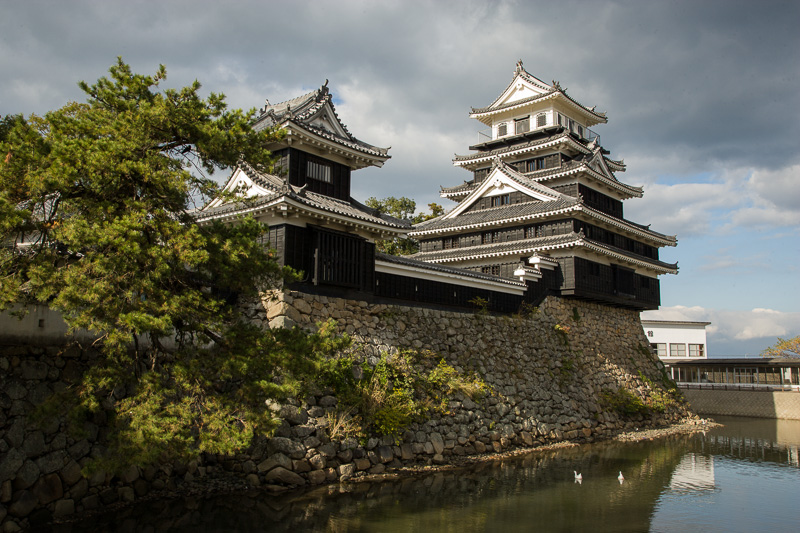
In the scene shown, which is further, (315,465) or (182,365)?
(315,465)

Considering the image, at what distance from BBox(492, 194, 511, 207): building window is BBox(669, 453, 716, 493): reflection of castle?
14.4 metres

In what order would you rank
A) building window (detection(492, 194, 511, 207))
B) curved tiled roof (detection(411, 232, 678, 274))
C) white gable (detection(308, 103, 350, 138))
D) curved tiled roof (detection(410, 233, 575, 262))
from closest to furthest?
white gable (detection(308, 103, 350, 138)) → curved tiled roof (detection(411, 232, 678, 274)) → curved tiled roof (detection(410, 233, 575, 262)) → building window (detection(492, 194, 511, 207))

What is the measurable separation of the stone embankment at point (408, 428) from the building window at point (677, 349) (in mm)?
19503

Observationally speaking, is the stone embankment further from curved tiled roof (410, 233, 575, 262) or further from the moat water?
curved tiled roof (410, 233, 575, 262)

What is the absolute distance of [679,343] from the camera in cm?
4866

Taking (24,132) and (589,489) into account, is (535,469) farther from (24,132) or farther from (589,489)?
(24,132)

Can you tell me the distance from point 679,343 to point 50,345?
156ft

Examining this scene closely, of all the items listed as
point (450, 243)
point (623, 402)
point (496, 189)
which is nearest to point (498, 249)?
point (450, 243)

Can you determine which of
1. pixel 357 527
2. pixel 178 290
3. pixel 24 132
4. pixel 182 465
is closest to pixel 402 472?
pixel 357 527

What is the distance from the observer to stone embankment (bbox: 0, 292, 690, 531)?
443 inches

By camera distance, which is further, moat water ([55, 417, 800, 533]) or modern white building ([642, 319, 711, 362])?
modern white building ([642, 319, 711, 362])

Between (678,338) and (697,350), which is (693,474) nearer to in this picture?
(678,338)

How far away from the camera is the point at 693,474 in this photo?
58.2ft

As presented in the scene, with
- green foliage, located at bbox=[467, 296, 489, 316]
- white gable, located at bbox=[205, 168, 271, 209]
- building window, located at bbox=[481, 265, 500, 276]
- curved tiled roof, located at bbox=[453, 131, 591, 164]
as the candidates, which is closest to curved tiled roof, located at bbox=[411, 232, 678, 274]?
building window, located at bbox=[481, 265, 500, 276]
